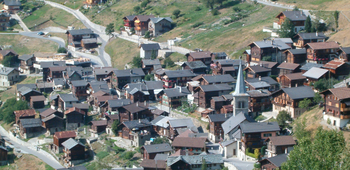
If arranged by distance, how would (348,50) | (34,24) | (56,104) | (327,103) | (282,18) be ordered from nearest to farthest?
(327,103), (348,50), (56,104), (282,18), (34,24)

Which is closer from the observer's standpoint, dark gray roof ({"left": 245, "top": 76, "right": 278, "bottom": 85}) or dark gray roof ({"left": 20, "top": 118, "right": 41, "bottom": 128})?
dark gray roof ({"left": 245, "top": 76, "right": 278, "bottom": 85})

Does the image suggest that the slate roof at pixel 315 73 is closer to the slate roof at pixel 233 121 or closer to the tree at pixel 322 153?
the slate roof at pixel 233 121

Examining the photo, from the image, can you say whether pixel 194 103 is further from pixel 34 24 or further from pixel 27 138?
pixel 34 24

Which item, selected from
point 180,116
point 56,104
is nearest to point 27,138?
point 56,104

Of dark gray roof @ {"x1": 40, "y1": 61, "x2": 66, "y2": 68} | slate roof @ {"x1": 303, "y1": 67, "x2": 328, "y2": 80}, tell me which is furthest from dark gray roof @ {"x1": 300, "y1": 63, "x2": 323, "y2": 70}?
dark gray roof @ {"x1": 40, "y1": 61, "x2": 66, "y2": 68}

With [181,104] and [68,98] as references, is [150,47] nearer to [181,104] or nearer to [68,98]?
[68,98]

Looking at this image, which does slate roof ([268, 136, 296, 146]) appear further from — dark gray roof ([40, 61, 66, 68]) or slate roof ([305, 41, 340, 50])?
dark gray roof ([40, 61, 66, 68])

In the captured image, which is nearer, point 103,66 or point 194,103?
point 194,103

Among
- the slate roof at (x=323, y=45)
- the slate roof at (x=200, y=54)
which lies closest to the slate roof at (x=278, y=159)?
the slate roof at (x=323, y=45)
